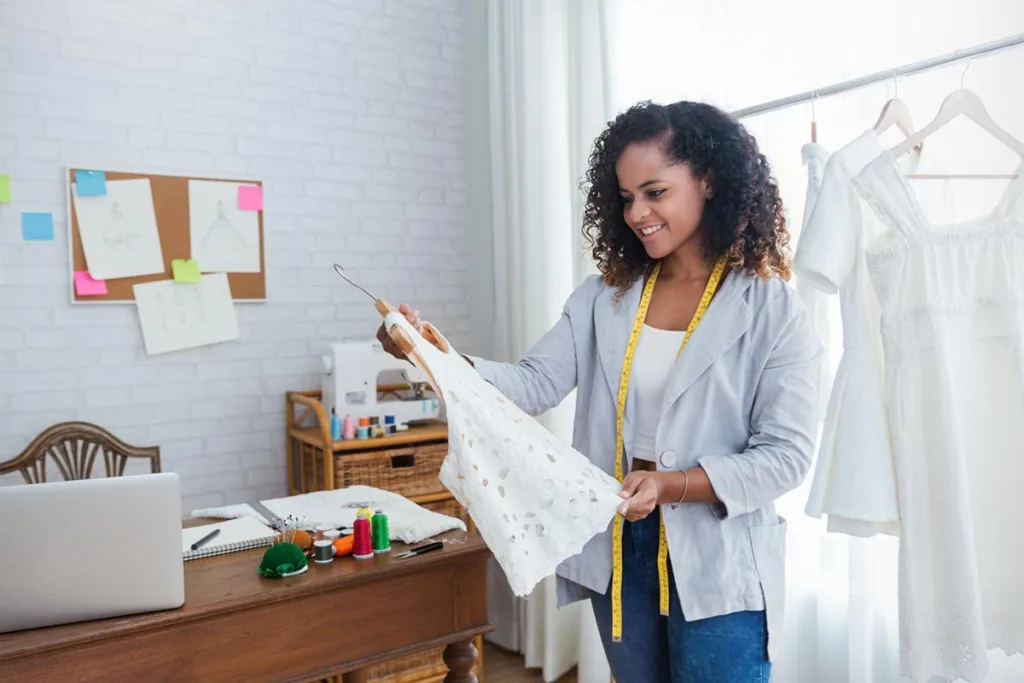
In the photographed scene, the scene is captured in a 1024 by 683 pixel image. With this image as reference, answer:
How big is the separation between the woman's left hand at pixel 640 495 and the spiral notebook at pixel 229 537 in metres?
0.87

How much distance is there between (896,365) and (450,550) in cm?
100

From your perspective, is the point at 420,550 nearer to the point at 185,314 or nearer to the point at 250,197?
the point at 185,314

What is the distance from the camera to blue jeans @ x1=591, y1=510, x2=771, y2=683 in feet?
4.68

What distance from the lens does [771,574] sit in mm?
1468

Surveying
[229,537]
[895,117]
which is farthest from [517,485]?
[895,117]

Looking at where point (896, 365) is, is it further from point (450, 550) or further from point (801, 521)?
point (450, 550)

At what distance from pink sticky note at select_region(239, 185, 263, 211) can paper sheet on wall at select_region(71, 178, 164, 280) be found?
33cm

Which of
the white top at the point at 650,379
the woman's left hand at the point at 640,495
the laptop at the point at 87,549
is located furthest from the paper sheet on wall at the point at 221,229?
the woman's left hand at the point at 640,495

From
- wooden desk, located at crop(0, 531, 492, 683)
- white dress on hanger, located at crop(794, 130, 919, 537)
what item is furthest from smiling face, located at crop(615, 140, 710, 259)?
wooden desk, located at crop(0, 531, 492, 683)

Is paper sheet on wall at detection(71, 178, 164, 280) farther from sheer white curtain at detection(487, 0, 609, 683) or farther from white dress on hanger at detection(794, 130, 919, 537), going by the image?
white dress on hanger at detection(794, 130, 919, 537)

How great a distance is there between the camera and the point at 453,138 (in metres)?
3.90

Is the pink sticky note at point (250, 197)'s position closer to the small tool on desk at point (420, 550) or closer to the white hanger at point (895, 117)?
the small tool on desk at point (420, 550)

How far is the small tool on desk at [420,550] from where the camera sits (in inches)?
69.4

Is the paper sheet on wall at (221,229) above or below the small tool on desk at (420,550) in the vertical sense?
above
